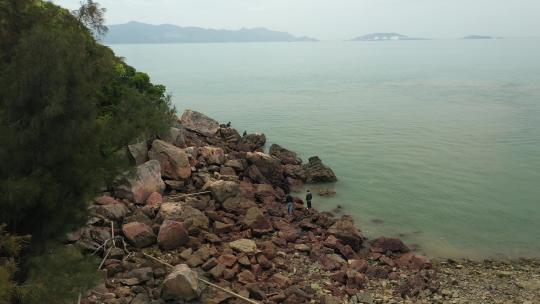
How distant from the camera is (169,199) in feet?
73.7

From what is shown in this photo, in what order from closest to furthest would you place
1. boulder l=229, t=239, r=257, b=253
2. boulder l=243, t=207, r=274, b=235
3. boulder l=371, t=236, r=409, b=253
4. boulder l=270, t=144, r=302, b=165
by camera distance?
1. boulder l=229, t=239, r=257, b=253
2. boulder l=243, t=207, r=274, b=235
3. boulder l=371, t=236, r=409, b=253
4. boulder l=270, t=144, r=302, b=165

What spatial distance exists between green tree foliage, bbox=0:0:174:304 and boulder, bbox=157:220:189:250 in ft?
17.8

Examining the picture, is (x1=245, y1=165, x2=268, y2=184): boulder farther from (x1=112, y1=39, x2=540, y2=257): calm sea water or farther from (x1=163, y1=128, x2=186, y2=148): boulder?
(x1=163, y1=128, x2=186, y2=148): boulder

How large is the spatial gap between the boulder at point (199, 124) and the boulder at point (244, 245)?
62.8ft

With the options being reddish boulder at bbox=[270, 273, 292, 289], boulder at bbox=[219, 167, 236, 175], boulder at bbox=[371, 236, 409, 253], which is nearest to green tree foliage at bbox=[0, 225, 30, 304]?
reddish boulder at bbox=[270, 273, 292, 289]

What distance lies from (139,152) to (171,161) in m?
1.76

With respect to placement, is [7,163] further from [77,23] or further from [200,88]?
[200,88]

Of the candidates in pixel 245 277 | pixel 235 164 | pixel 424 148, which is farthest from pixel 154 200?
pixel 424 148

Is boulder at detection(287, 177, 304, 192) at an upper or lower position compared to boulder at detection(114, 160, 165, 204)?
lower

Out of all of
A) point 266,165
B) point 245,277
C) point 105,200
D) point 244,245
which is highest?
point 105,200

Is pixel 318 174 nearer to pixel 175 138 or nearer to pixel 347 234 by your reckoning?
pixel 175 138

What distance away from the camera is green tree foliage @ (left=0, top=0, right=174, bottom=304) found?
1061cm

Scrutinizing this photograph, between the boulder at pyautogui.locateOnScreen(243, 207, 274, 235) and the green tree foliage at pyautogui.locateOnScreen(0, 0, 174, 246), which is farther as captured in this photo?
the boulder at pyautogui.locateOnScreen(243, 207, 274, 235)

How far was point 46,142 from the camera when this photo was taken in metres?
11.1
